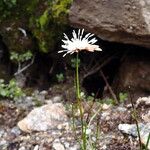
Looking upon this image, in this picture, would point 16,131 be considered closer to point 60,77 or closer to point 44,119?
point 44,119

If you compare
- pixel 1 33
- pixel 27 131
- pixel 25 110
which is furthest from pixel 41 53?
pixel 27 131

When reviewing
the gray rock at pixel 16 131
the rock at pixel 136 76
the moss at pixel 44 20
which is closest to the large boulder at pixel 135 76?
the rock at pixel 136 76

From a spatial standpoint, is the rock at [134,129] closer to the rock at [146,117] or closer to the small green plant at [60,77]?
the rock at [146,117]

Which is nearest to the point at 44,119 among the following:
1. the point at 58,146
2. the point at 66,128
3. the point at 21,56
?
the point at 66,128

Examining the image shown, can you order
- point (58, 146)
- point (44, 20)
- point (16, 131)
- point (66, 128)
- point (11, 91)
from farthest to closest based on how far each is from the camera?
point (44, 20) < point (11, 91) < point (16, 131) < point (66, 128) < point (58, 146)

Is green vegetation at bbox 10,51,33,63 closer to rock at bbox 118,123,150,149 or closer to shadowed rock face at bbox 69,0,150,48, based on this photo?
shadowed rock face at bbox 69,0,150,48

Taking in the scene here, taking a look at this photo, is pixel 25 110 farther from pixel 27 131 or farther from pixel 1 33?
pixel 1 33

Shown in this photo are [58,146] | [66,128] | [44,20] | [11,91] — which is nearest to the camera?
[58,146]
